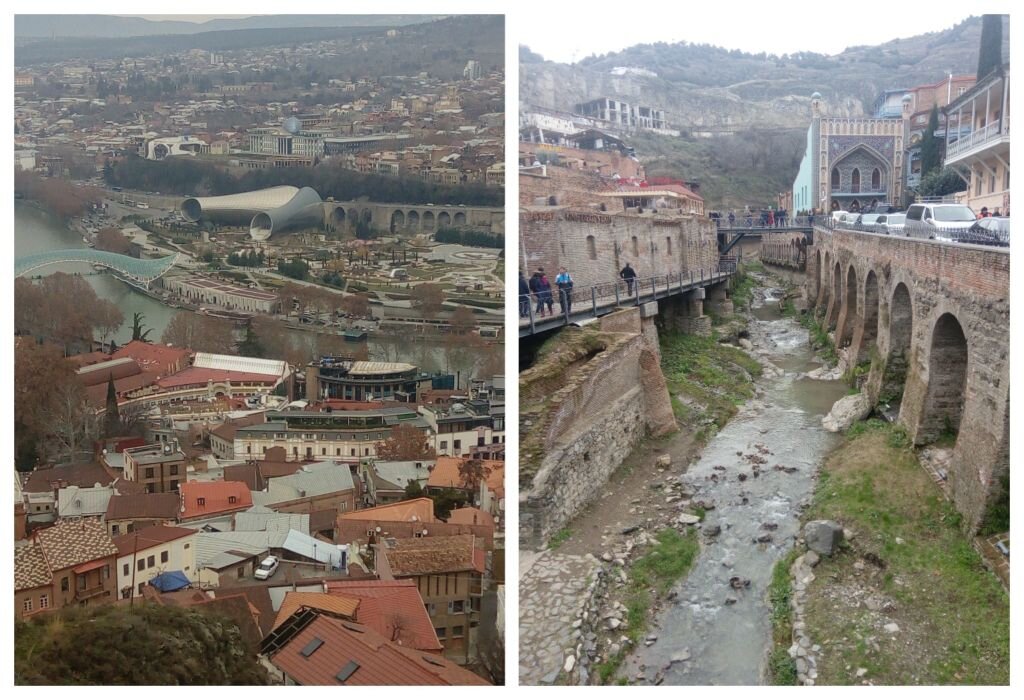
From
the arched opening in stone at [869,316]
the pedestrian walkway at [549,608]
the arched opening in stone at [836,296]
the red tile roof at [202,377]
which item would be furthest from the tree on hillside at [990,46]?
the red tile roof at [202,377]

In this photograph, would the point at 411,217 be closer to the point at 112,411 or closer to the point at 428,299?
the point at 428,299

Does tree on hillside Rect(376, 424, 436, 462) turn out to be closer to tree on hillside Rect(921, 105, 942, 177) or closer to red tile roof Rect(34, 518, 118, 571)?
red tile roof Rect(34, 518, 118, 571)

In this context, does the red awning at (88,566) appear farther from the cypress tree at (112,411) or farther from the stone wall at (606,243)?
the stone wall at (606,243)

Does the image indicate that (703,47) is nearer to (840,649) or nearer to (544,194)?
(544,194)

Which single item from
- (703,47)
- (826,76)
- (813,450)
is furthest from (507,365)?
(703,47)

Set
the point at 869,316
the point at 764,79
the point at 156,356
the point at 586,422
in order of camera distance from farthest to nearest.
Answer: the point at 764,79 → the point at 869,316 → the point at 586,422 → the point at 156,356

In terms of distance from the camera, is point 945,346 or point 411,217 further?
point 945,346

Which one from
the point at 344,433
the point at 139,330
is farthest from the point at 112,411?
the point at 344,433
